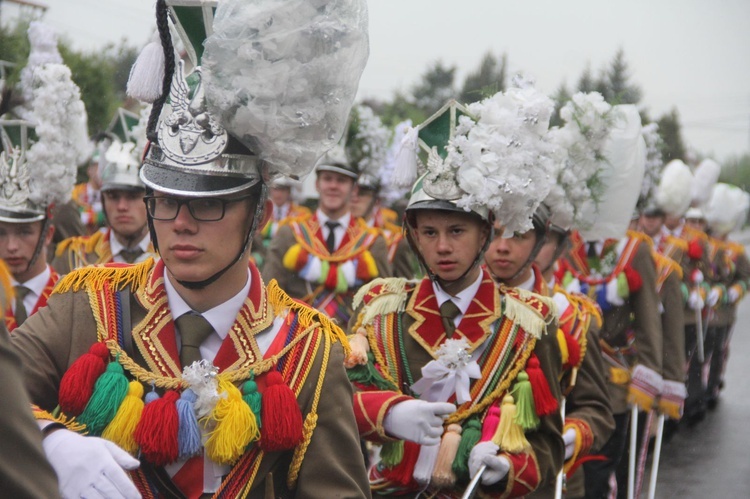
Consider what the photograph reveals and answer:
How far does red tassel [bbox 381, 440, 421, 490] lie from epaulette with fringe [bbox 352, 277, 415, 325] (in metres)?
0.60

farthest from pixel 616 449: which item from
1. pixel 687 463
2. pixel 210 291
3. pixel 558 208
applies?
pixel 210 291

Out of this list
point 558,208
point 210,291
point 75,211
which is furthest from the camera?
point 75,211

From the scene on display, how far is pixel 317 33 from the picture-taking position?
326cm

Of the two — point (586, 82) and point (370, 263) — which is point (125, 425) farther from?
point (370, 263)

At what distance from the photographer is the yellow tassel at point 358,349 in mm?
4531

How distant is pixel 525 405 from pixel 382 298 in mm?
823

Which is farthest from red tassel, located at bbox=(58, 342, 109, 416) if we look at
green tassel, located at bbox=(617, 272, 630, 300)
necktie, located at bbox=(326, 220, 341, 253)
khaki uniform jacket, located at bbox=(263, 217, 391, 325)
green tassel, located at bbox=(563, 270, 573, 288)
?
necktie, located at bbox=(326, 220, 341, 253)

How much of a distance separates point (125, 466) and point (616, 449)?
517cm

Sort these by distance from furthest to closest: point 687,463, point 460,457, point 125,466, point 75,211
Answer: point 687,463 < point 75,211 < point 460,457 < point 125,466

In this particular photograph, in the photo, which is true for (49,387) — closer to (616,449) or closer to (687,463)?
(616,449)

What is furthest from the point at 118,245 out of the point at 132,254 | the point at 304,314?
the point at 304,314

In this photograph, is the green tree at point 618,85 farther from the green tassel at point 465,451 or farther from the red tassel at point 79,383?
the red tassel at point 79,383

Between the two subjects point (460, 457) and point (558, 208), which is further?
point (558, 208)

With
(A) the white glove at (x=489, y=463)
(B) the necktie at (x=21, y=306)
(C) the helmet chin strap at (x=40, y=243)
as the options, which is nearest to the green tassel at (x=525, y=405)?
(A) the white glove at (x=489, y=463)
